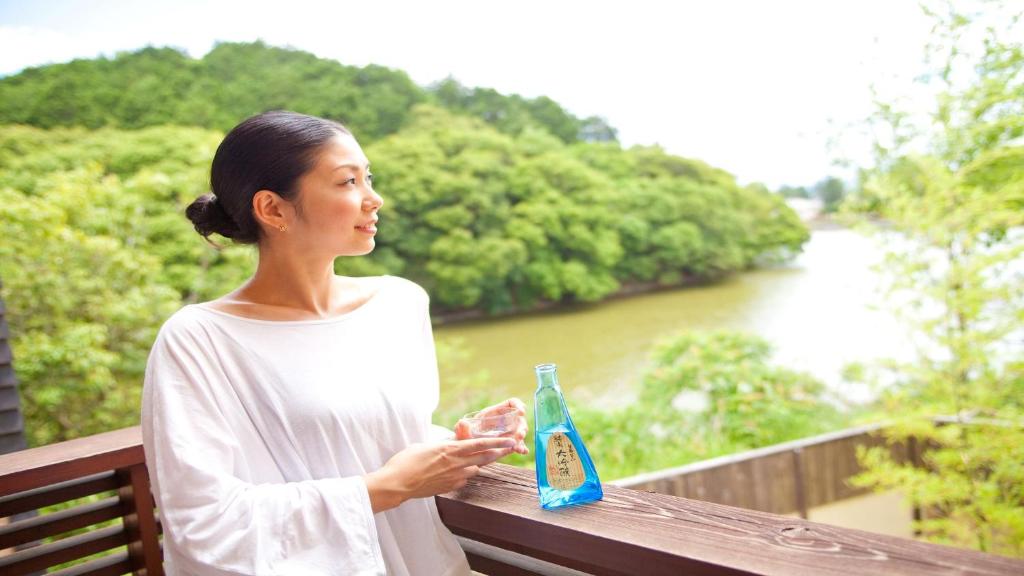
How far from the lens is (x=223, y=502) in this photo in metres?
0.91

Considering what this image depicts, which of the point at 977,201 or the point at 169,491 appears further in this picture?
the point at 977,201

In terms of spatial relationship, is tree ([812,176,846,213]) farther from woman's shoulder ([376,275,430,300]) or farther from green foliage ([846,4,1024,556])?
woman's shoulder ([376,275,430,300])

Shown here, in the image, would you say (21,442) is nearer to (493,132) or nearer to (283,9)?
(283,9)

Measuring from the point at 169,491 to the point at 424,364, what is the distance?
1.39ft

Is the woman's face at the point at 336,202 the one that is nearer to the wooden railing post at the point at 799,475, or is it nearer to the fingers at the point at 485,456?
the fingers at the point at 485,456

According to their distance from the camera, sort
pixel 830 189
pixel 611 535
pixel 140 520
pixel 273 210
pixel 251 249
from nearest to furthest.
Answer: pixel 611 535 < pixel 273 210 < pixel 140 520 < pixel 251 249 < pixel 830 189

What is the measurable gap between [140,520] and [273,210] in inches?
31.4

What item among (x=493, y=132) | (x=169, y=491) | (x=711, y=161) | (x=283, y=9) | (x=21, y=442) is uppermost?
(x=283, y=9)

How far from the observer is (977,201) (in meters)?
4.56

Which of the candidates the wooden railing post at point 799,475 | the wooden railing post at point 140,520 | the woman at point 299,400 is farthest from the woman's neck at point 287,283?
the wooden railing post at point 799,475

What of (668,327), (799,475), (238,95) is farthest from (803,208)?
(799,475)

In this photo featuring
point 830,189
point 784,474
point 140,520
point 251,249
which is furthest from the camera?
point 830,189

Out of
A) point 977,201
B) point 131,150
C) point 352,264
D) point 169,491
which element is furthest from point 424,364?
point 131,150

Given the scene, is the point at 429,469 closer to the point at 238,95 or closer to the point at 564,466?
the point at 564,466
